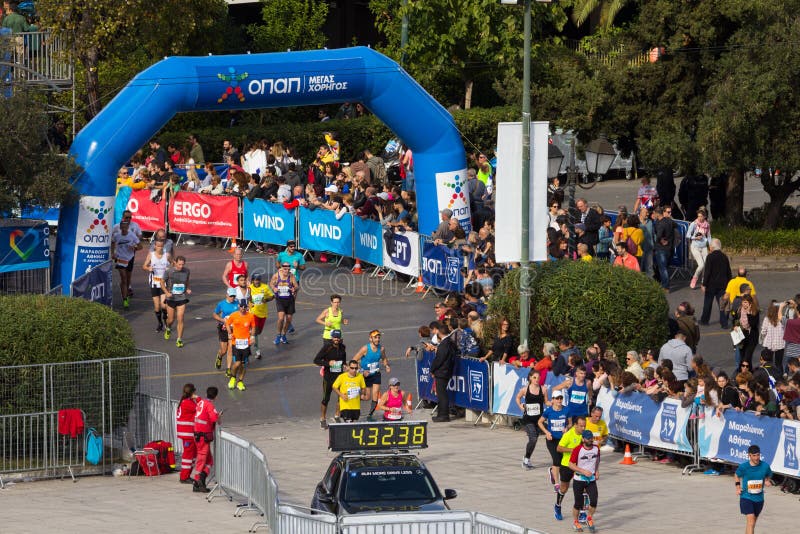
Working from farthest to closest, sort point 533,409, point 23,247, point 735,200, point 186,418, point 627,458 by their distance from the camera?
point 735,200
point 23,247
point 627,458
point 533,409
point 186,418

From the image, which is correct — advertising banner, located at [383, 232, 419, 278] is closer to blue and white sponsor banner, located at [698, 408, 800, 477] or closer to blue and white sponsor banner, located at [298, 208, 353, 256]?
blue and white sponsor banner, located at [298, 208, 353, 256]

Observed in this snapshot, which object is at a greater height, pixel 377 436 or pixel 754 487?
pixel 377 436

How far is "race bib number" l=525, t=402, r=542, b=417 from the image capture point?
19.2 meters

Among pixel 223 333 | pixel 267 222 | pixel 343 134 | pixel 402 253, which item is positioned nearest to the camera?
pixel 223 333

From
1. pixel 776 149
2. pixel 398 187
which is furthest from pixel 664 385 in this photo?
pixel 398 187

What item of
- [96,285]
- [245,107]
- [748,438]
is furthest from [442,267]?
[748,438]

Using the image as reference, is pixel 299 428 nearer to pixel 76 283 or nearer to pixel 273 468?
pixel 273 468

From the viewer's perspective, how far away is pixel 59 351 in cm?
1984

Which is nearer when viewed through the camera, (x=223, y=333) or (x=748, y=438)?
(x=748, y=438)

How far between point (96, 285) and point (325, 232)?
7482mm

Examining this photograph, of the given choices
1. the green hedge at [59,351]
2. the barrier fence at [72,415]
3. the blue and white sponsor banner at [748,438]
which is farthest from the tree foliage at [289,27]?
the blue and white sponsor banner at [748,438]

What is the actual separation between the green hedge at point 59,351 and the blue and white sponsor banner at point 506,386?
17.5 ft

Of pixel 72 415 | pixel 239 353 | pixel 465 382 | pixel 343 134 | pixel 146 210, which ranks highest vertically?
pixel 343 134

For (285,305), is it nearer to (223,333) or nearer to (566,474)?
(223,333)
